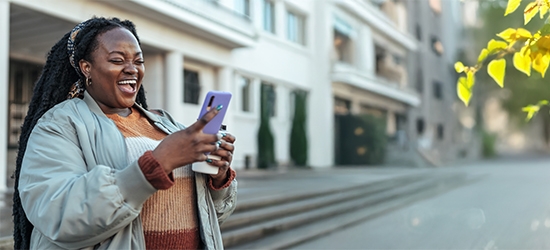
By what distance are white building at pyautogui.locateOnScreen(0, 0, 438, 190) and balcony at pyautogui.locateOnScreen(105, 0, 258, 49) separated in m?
0.02

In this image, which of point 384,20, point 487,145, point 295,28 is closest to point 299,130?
point 295,28

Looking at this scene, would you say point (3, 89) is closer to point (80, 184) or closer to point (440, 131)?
point (80, 184)

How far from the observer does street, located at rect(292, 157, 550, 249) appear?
704 cm

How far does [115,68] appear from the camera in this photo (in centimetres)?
169

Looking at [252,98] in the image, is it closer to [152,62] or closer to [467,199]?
[152,62]

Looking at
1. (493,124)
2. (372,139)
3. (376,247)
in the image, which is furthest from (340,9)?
(493,124)

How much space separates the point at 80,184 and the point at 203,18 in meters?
12.1

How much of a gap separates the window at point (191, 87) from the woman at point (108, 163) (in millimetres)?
12679

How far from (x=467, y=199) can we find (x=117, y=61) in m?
11.6

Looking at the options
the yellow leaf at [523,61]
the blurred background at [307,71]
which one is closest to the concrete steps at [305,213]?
the blurred background at [307,71]

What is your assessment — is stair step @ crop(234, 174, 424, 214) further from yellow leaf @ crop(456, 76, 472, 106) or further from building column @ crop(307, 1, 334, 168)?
building column @ crop(307, 1, 334, 168)

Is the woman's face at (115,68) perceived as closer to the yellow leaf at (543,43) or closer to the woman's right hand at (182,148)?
the woman's right hand at (182,148)

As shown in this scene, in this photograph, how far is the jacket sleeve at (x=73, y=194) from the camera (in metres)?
1.41

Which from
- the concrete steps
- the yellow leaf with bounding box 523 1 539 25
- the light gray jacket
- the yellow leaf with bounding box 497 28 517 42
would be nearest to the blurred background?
the yellow leaf with bounding box 523 1 539 25
